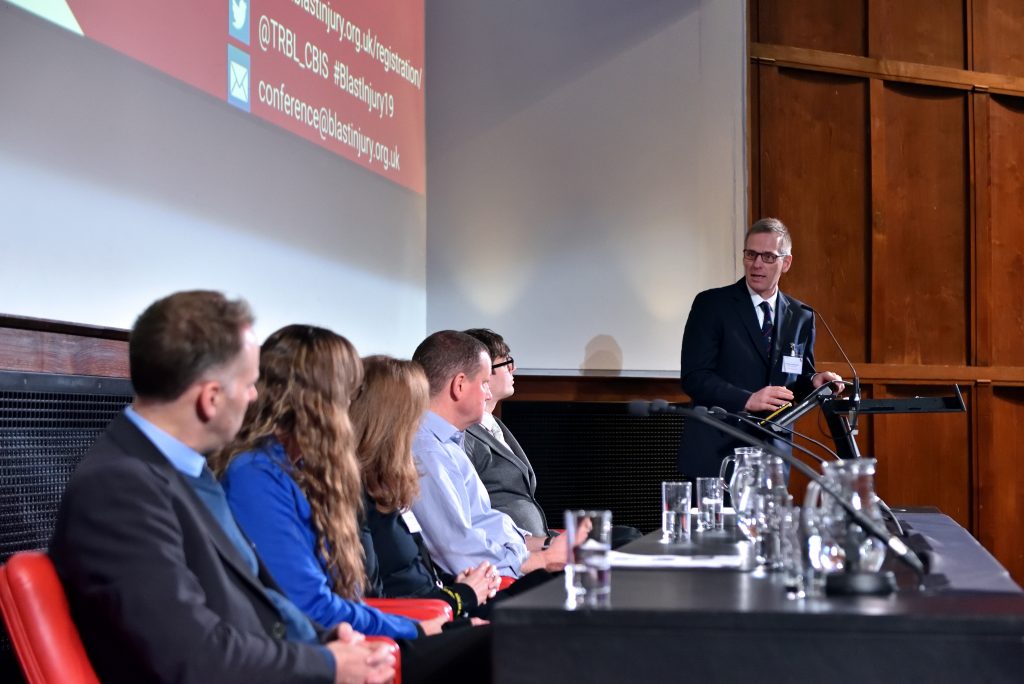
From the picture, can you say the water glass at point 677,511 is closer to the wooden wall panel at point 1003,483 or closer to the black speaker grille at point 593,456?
the black speaker grille at point 593,456

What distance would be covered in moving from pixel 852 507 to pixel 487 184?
4.22 metres

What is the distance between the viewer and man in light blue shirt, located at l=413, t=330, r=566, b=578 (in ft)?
9.68

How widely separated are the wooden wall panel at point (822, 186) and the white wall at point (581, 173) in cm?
30

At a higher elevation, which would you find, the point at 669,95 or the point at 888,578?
the point at 669,95

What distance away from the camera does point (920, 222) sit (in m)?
6.43

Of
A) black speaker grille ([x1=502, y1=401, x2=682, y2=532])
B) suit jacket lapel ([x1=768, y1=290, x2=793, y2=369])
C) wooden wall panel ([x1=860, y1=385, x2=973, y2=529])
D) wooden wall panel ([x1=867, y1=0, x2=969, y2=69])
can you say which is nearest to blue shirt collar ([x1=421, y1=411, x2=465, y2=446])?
suit jacket lapel ([x1=768, y1=290, x2=793, y2=369])

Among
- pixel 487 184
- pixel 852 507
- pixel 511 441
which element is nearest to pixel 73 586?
pixel 852 507

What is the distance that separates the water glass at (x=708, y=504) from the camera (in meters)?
2.89

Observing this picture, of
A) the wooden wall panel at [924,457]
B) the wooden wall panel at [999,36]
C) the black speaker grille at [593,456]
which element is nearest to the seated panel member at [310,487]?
the black speaker grille at [593,456]

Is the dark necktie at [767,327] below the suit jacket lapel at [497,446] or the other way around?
the other way around

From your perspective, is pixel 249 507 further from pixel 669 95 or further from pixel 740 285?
pixel 669 95

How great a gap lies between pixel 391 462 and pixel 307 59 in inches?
83.4

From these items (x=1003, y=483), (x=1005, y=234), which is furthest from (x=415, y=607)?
(x=1005, y=234)

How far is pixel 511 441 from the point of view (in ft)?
14.1
